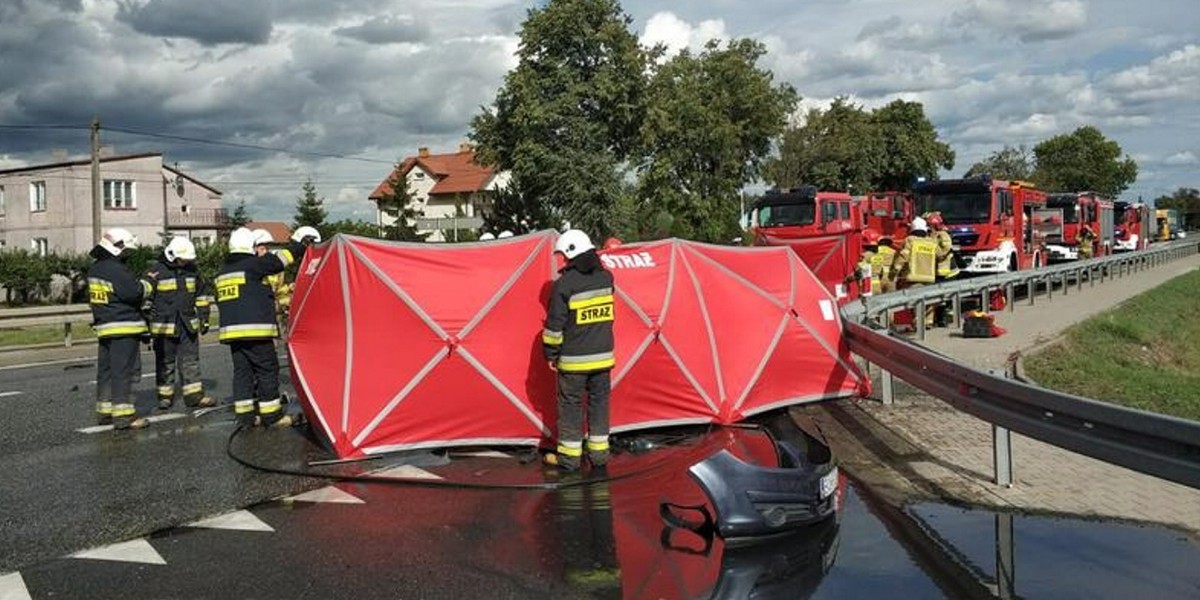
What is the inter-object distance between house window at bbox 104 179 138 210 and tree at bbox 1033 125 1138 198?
7147 centimetres

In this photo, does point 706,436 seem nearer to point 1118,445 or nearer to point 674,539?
point 674,539

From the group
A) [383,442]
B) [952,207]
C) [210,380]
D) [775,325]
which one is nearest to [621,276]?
[775,325]

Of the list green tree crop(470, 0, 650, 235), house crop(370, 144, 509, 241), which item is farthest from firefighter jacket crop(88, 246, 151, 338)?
house crop(370, 144, 509, 241)

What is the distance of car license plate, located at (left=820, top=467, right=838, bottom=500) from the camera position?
17.7 feet

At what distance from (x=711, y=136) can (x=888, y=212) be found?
33.4 metres

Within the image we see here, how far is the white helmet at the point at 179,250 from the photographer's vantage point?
1073 cm

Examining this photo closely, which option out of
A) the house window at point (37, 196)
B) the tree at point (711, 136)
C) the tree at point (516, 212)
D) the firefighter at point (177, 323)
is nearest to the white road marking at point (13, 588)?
the firefighter at point (177, 323)

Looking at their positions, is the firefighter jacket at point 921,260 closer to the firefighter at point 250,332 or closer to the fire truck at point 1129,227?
the firefighter at point 250,332

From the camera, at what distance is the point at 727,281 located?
8.94 metres

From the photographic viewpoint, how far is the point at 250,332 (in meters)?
8.77

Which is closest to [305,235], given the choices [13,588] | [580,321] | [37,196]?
[580,321]

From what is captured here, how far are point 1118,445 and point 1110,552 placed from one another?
60 centimetres

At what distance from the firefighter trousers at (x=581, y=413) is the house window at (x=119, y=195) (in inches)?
2144

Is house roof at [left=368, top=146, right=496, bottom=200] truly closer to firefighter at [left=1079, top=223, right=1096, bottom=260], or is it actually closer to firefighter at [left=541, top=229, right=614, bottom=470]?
firefighter at [left=1079, top=223, right=1096, bottom=260]
